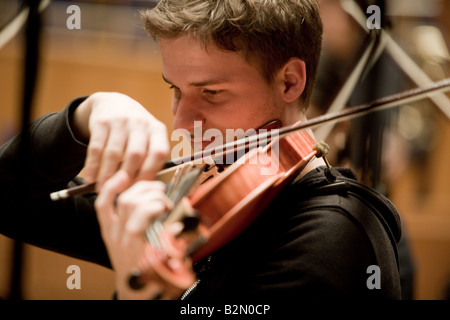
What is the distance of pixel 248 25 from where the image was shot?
0.89m

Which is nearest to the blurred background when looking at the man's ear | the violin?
the man's ear

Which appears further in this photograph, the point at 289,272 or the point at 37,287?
the point at 37,287

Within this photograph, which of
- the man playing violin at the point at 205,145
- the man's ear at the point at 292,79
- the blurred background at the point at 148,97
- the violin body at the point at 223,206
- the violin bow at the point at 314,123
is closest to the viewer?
the violin body at the point at 223,206

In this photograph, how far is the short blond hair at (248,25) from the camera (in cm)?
88

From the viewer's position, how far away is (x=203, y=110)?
2.96 feet

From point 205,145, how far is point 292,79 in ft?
0.66

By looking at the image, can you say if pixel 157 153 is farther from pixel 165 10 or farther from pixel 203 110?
pixel 165 10

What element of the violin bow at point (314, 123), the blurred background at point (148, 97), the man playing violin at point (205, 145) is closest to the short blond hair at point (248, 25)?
the man playing violin at point (205, 145)

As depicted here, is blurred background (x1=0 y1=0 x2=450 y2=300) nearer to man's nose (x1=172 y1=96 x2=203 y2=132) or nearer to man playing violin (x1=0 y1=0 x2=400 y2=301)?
man playing violin (x1=0 y1=0 x2=400 y2=301)

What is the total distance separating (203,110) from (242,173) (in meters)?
0.21

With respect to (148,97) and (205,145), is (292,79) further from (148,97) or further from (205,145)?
(148,97)

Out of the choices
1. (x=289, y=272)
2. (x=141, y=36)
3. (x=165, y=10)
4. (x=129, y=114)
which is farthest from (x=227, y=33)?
→ (x=141, y=36)

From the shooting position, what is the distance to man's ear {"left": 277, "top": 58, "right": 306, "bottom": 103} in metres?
0.95

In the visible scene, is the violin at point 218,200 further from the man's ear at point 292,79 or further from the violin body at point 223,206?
the man's ear at point 292,79
